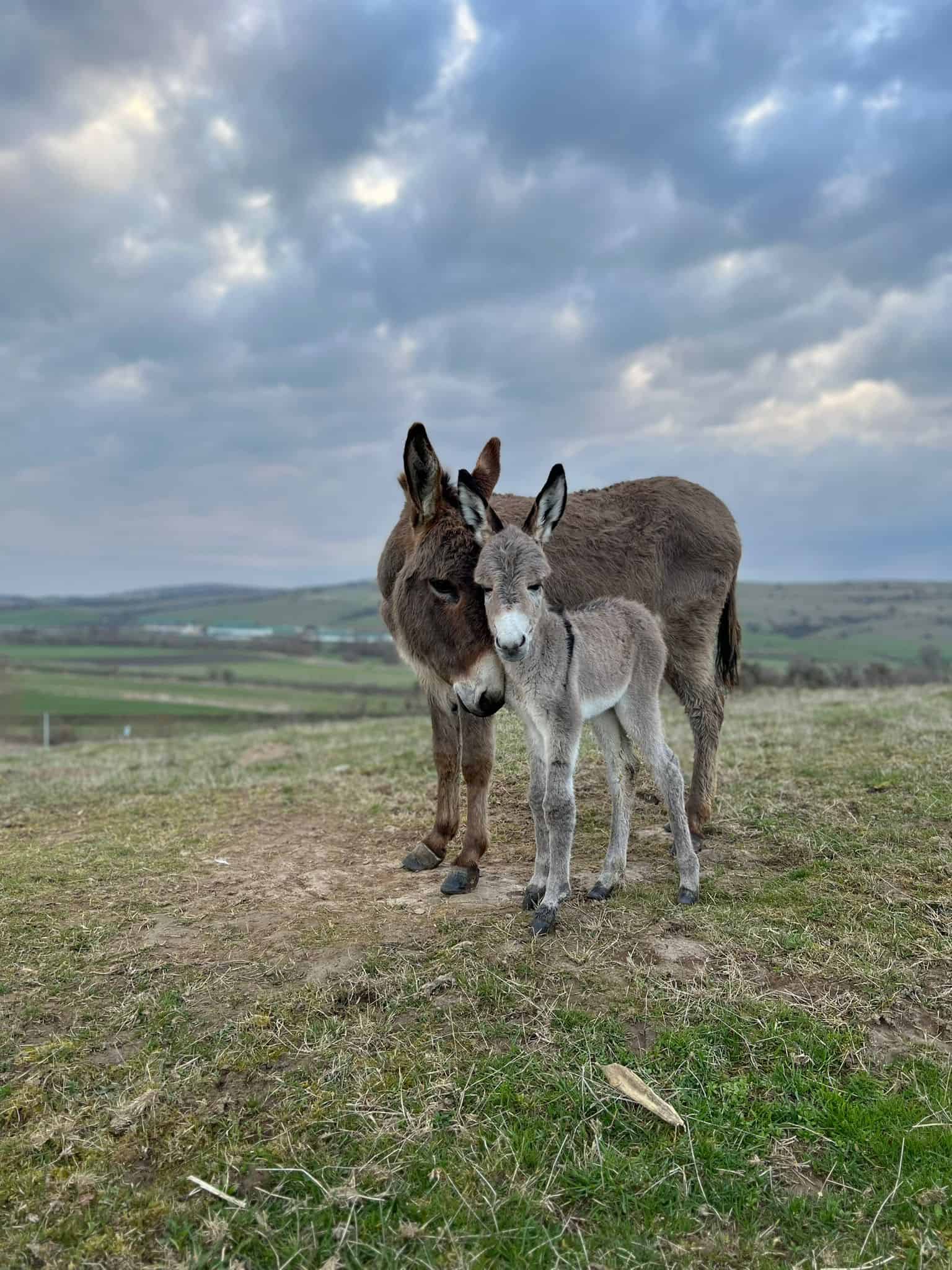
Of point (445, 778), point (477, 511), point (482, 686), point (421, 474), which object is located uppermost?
point (421, 474)

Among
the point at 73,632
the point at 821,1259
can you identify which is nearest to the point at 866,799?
the point at 821,1259

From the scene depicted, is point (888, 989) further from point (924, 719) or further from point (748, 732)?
point (924, 719)

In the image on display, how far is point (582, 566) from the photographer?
7078mm

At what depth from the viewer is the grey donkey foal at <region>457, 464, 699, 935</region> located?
5.20 metres

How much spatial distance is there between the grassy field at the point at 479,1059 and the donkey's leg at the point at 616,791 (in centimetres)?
21

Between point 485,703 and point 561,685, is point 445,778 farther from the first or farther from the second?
point 561,685

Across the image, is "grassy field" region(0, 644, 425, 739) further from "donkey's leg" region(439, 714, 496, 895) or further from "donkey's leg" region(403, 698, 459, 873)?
"donkey's leg" region(439, 714, 496, 895)

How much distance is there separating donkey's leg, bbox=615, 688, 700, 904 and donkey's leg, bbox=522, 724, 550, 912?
786 mm

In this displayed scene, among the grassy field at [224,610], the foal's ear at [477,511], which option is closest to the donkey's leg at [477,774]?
the foal's ear at [477,511]

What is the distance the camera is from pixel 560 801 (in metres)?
5.44

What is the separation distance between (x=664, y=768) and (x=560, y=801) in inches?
40.5

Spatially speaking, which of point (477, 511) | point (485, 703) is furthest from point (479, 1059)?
point (477, 511)

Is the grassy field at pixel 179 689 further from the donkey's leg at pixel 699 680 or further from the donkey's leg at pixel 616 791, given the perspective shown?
the donkey's leg at pixel 616 791

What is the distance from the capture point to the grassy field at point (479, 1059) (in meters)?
3.19
